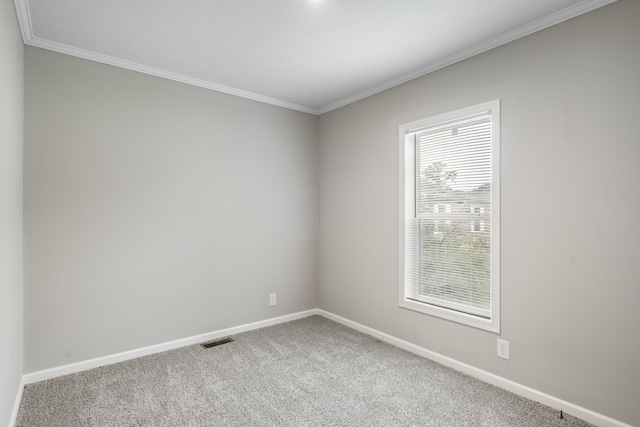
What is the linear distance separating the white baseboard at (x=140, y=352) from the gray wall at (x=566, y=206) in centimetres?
168

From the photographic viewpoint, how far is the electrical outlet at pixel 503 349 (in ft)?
7.96

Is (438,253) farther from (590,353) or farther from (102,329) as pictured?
(102,329)

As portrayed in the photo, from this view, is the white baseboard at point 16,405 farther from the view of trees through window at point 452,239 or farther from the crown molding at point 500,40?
the crown molding at point 500,40

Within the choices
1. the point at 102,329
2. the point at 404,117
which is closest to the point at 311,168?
the point at 404,117

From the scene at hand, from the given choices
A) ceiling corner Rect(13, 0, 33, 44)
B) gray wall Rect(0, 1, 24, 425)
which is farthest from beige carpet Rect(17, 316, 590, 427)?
ceiling corner Rect(13, 0, 33, 44)

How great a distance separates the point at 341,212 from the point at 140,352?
2.37 meters

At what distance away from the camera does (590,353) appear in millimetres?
2051

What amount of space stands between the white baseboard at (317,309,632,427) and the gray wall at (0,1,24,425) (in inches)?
109

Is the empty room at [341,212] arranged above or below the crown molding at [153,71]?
below

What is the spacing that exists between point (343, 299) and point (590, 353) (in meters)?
2.27

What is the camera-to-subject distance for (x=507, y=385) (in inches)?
94.8

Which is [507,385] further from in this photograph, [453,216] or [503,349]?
[453,216]

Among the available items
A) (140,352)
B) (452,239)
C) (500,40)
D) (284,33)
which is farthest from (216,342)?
(500,40)

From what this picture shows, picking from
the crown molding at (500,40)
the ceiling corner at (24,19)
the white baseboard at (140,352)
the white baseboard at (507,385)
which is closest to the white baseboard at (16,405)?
the white baseboard at (140,352)
